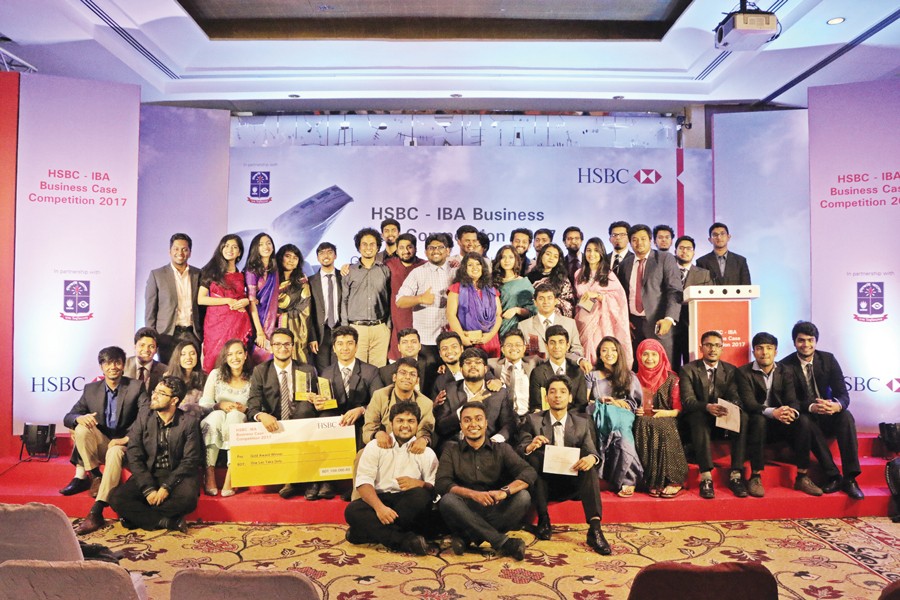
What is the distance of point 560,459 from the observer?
4285mm

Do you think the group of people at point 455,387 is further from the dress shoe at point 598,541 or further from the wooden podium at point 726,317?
the wooden podium at point 726,317

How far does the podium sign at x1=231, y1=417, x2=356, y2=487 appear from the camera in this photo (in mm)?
4547

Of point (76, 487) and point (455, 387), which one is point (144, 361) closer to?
point (76, 487)

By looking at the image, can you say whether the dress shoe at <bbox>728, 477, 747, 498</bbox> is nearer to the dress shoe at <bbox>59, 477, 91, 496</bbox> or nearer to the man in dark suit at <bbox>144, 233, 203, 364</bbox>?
the man in dark suit at <bbox>144, 233, 203, 364</bbox>

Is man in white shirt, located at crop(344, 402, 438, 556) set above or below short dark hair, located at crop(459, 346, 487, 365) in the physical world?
below

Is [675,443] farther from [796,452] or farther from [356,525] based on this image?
[356,525]

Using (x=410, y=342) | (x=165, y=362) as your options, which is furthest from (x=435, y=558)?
(x=165, y=362)

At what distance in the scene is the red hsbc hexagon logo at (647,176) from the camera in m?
7.63

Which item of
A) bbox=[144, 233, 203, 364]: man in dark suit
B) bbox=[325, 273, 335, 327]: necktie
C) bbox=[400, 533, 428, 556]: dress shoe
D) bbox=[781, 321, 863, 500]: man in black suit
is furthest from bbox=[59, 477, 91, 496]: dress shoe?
bbox=[781, 321, 863, 500]: man in black suit

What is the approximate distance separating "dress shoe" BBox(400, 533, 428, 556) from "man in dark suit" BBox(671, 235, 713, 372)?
8.92 feet

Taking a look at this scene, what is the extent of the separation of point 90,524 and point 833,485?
4.82 m

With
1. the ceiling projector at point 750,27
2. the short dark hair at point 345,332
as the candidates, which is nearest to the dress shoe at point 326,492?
the short dark hair at point 345,332

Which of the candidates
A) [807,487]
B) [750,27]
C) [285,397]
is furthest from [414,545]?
[750,27]

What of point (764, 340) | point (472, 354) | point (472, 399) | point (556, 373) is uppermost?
point (764, 340)
